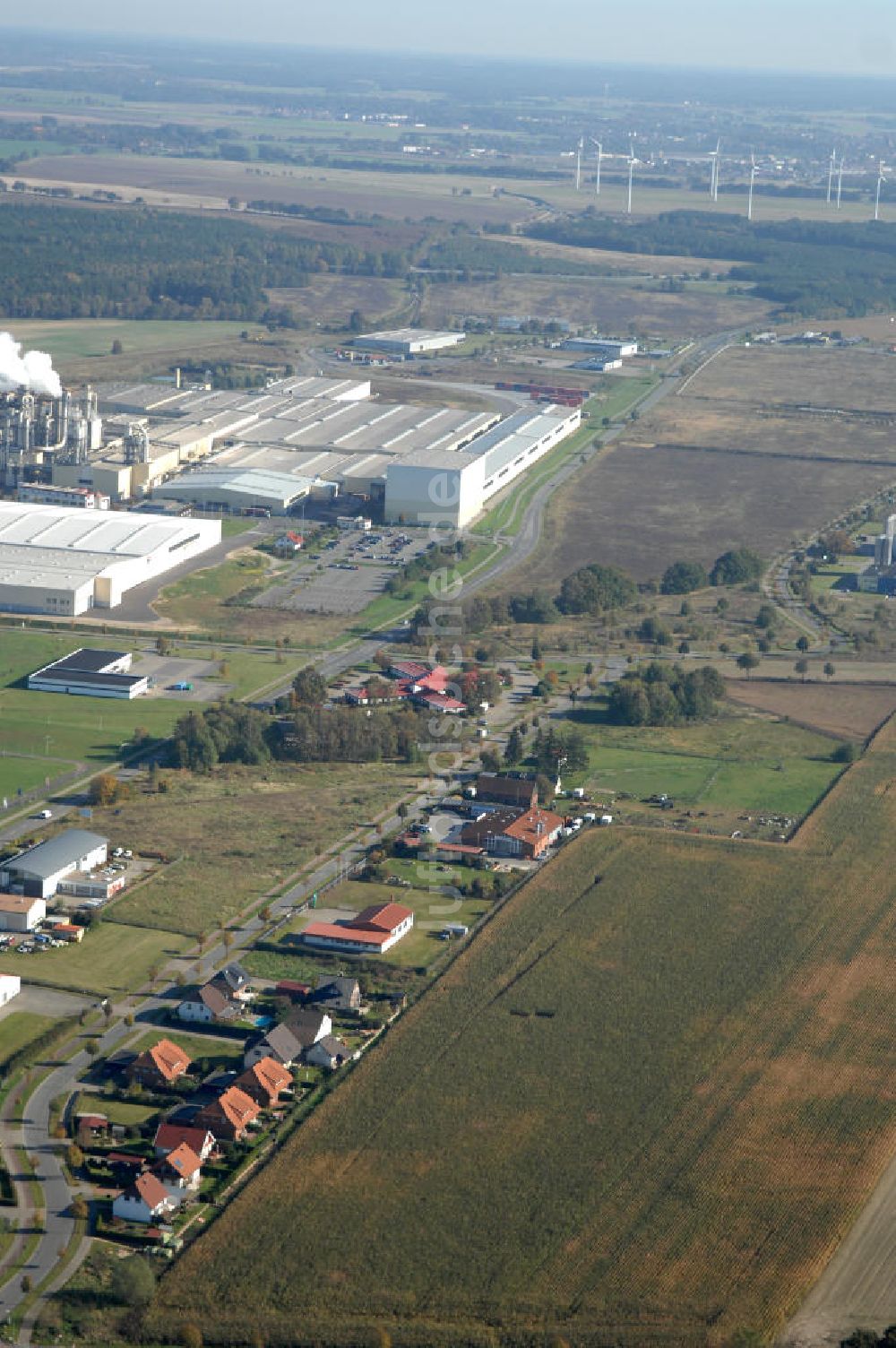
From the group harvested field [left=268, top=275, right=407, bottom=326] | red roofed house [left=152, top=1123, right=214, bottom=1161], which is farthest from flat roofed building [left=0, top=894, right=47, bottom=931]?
harvested field [left=268, top=275, right=407, bottom=326]

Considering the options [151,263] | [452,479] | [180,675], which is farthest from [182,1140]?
[151,263]

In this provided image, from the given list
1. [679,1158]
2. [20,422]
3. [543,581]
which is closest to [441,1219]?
[679,1158]

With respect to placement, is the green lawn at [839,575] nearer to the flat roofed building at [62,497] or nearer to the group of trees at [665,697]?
the group of trees at [665,697]

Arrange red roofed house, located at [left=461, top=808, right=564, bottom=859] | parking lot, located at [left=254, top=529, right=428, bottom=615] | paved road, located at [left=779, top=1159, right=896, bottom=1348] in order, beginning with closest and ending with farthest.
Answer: paved road, located at [left=779, top=1159, right=896, bottom=1348] → red roofed house, located at [left=461, top=808, right=564, bottom=859] → parking lot, located at [left=254, top=529, right=428, bottom=615]

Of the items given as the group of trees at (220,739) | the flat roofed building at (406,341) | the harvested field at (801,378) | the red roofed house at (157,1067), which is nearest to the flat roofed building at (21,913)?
the red roofed house at (157,1067)

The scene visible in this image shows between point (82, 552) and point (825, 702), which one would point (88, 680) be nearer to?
point (82, 552)

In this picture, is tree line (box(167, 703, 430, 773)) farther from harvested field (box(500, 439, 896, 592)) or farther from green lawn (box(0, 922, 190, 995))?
harvested field (box(500, 439, 896, 592))
